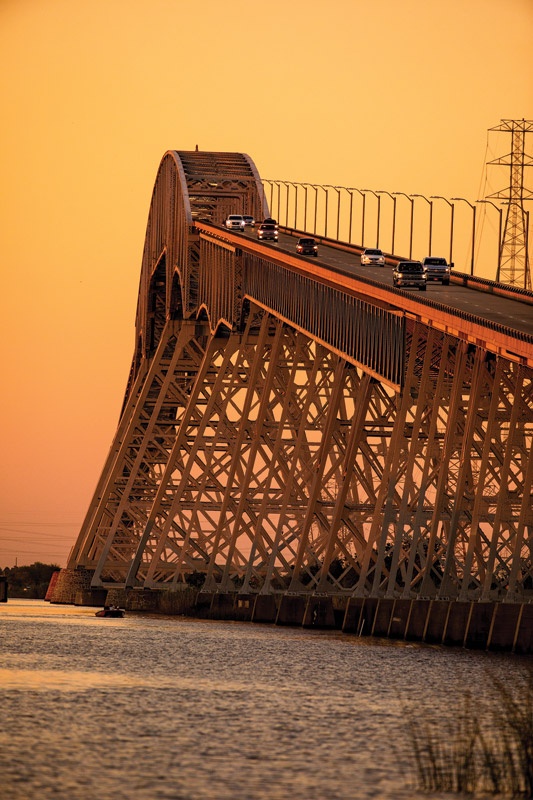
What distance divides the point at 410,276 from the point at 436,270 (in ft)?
29.4

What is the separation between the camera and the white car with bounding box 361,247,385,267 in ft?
298

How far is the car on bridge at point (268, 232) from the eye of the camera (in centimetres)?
10450

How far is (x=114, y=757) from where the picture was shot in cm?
3219

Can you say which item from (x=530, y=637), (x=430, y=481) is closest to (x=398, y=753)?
(x=530, y=637)

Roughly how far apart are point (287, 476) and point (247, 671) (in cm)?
3543

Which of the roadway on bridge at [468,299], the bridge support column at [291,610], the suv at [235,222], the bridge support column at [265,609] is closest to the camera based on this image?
the roadway on bridge at [468,299]

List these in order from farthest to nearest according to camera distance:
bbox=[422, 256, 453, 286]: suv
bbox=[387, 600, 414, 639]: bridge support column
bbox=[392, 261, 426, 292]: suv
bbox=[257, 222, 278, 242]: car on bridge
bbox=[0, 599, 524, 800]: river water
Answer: bbox=[257, 222, 278, 242]: car on bridge < bbox=[422, 256, 453, 286]: suv < bbox=[392, 261, 426, 292]: suv < bbox=[387, 600, 414, 639]: bridge support column < bbox=[0, 599, 524, 800]: river water

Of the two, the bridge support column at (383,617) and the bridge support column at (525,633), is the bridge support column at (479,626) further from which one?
the bridge support column at (383,617)

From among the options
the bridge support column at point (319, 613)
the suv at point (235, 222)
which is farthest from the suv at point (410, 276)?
the suv at point (235, 222)

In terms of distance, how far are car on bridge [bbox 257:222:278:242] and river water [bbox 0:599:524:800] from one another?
122 ft

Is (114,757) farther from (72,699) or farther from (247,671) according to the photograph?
(247,671)

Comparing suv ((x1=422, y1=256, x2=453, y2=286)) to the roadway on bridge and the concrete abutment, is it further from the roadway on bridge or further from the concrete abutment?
the concrete abutment

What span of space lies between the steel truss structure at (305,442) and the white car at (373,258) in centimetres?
445

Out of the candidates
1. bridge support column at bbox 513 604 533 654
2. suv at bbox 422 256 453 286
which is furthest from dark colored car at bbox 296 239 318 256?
bridge support column at bbox 513 604 533 654
